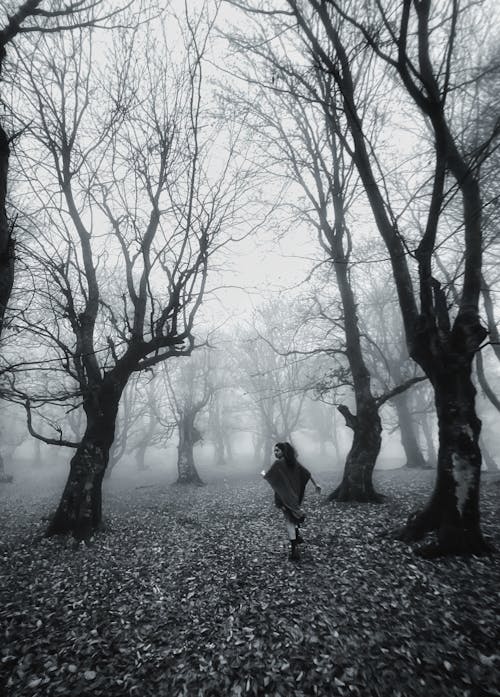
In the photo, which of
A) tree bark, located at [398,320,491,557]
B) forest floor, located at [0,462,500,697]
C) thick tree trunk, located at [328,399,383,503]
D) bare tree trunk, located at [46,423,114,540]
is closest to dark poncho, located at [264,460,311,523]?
forest floor, located at [0,462,500,697]

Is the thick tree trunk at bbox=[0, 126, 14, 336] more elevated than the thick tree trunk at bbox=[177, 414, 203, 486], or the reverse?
the thick tree trunk at bbox=[0, 126, 14, 336]

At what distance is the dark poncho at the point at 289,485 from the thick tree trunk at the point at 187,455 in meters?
14.4

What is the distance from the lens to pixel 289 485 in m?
6.86

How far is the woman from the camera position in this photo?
6.31 metres

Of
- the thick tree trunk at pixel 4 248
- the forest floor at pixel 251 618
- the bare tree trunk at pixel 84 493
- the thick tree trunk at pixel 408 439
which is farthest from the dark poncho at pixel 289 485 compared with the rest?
the thick tree trunk at pixel 408 439

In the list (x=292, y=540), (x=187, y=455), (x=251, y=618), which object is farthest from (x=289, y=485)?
(x=187, y=455)

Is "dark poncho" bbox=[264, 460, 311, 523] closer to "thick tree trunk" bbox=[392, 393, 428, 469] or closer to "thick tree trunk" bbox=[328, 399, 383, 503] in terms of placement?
"thick tree trunk" bbox=[328, 399, 383, 503]

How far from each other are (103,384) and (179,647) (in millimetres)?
6476

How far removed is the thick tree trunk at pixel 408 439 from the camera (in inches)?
786

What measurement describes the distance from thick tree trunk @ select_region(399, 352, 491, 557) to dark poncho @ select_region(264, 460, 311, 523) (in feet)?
6.70

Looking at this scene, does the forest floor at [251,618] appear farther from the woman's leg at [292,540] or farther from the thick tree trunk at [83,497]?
the thick tree trunk at [83,497]

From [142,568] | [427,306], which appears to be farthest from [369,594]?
[427,306]

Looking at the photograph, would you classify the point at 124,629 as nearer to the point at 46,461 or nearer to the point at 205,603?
the point at 205,603

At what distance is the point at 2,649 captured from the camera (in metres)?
3.98
